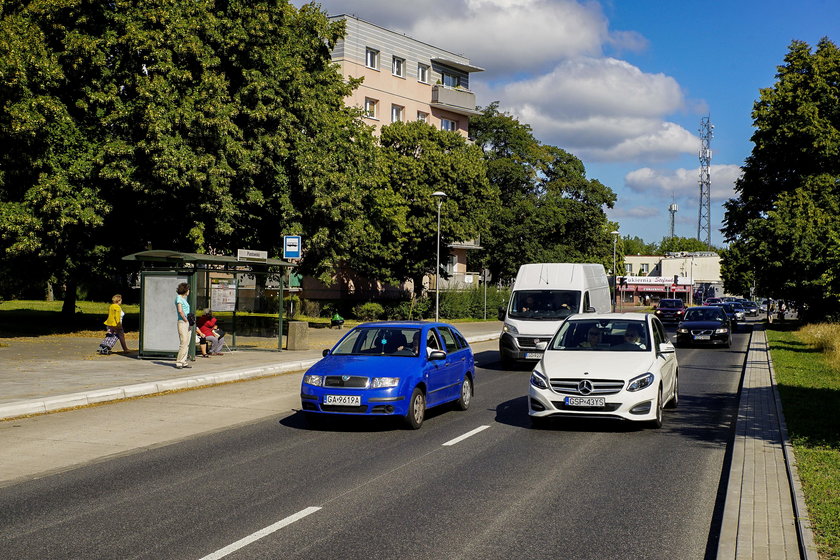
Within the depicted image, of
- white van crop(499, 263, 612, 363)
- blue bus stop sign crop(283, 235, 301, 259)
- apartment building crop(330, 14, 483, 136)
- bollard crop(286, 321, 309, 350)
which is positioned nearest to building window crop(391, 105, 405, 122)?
apartment building crop(330, 14, 483, 136)

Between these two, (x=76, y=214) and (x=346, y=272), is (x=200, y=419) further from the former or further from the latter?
(x=346, y=272)

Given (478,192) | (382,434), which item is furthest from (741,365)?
(478,192)

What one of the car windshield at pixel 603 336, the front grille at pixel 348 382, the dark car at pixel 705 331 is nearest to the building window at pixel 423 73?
the dark car at pixel 705 331

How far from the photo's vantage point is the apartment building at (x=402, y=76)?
181 ft

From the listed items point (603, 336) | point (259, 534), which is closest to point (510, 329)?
point (603, 336)

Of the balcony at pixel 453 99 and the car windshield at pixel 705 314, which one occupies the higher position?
the balcony at pixel 453 99

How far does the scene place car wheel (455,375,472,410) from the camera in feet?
45.0

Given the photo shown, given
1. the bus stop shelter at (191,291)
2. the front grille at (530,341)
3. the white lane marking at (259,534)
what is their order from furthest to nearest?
the front grille at (530,341) < the bus stop shelter at (191,291) < the white lane marking at (259,534)

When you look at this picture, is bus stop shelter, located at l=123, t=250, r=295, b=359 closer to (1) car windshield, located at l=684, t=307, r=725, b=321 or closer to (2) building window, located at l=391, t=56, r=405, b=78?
(1) car windshield, located at l=684, t=307, r=725, b=321

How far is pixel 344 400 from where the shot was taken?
11.2 meters

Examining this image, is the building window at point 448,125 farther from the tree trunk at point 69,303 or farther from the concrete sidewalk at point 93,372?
the concrete sidewalk at point 93,372

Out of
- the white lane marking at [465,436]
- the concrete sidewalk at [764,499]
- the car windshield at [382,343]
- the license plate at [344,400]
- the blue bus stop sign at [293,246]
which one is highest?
the blue bus stop sign at [293,246]

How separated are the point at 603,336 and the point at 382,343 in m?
3.30

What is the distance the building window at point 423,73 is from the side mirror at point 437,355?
51019 mm
